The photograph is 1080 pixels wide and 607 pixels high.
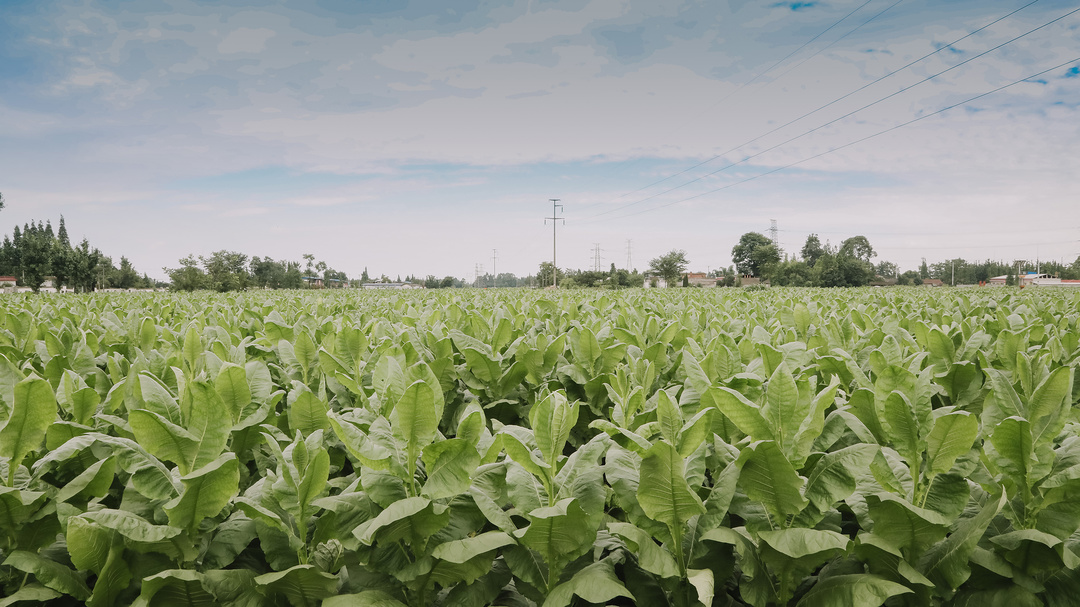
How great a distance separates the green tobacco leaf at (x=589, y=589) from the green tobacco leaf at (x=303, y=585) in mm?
518

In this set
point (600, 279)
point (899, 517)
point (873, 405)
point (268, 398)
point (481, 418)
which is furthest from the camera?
point (600, 279)

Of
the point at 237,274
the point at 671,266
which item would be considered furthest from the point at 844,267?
the point at 237,274

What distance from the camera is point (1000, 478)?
133 cm

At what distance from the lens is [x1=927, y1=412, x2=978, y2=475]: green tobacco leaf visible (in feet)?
3.89

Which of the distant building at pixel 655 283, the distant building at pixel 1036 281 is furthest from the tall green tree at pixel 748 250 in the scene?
the distant building at pixel 1036 281

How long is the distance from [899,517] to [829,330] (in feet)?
8.72

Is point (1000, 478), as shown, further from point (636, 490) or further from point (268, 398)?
point (268, 398)

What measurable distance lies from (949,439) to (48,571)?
2119mm

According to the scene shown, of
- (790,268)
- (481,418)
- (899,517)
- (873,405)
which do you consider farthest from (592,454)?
(790,268)

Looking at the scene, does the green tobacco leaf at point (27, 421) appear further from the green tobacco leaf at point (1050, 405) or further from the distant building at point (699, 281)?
the distant building at point (699, 281)

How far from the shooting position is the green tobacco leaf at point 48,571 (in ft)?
3.85

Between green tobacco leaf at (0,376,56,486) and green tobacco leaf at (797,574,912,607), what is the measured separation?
1.97 m

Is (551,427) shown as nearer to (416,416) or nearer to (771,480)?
(416,416)

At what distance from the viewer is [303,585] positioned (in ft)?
3.93
